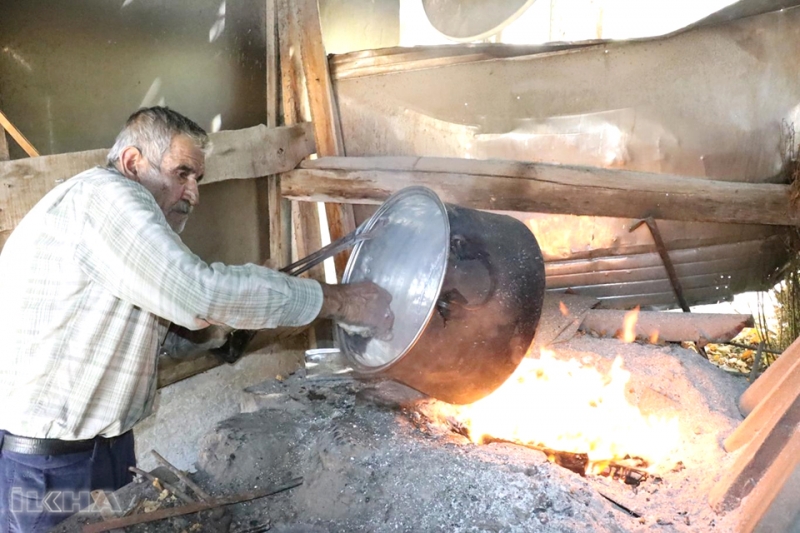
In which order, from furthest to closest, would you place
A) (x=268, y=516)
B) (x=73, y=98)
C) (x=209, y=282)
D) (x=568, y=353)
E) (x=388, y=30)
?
1. (x=388, y=30)
2. (x=568, y=353)
3. (x=73, y=98)
4. (x=268, y=516)
5. (x=209, y=282)

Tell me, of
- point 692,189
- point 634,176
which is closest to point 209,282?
point 634,176

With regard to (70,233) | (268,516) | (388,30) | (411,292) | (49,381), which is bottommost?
(268,516)

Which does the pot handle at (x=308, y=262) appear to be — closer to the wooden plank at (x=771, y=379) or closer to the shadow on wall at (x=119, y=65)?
the shadow on wall at (x=119, y=65)

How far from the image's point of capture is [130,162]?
78.1 inches

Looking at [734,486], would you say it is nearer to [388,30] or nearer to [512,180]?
[512,180]

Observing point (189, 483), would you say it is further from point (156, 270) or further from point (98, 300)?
point (156, 270)

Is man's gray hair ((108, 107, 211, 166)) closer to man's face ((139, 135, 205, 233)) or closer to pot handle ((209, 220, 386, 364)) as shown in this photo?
man's face ((139, 135, 205, 233))

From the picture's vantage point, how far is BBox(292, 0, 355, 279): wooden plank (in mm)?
3816

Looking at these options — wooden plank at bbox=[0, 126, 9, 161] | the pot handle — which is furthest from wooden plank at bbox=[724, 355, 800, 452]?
wooden plank at bbox=[0, 126, 9, 161]

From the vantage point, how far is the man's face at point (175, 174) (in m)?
1.99

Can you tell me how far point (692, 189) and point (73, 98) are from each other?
10.7 feet

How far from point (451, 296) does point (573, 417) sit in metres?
1.38

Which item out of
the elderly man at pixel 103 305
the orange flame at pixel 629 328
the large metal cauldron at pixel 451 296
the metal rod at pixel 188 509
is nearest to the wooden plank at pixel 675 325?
the orange flame at pixel 629 328

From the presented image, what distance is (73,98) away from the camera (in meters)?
2.94
